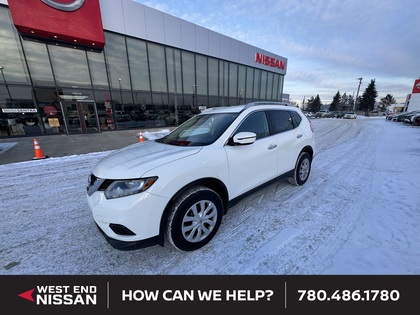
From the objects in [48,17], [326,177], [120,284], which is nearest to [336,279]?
[120,284]

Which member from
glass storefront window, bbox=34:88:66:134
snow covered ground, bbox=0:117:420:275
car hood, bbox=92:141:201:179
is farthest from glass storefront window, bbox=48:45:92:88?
car hood, bbox=92:141:201:179

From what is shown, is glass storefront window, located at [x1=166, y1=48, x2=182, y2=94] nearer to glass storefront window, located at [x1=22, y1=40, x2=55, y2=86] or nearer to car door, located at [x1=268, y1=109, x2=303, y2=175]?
glass storefront window, located at [x1=22, y1=40, x2=55, y2=86]

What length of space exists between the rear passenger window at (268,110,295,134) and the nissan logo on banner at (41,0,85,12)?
14.0m

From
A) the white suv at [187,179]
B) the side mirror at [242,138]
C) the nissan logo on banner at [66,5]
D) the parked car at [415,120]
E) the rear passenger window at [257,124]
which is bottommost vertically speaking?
the parked car at [415,120]

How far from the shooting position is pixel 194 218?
7.18 ft

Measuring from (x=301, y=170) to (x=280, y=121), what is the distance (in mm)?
1265

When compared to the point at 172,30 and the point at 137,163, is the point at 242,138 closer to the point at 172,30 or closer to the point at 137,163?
the point at 137,163

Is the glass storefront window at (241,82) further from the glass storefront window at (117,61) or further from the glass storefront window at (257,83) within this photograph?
the glass storefront window at (117,61)

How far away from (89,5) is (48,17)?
240 cm

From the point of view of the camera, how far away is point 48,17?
10.2 metres

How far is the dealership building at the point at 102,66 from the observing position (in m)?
10.7

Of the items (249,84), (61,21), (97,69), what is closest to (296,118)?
(61,21)

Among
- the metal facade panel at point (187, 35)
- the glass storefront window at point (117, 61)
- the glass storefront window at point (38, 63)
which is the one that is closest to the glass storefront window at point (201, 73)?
the metal facade panel at point (187, 35)

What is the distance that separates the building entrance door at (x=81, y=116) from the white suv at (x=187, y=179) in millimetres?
13284
